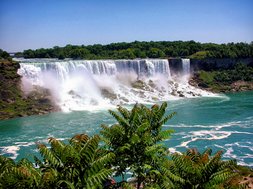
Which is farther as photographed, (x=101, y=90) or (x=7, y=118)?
(x=101, y=90)

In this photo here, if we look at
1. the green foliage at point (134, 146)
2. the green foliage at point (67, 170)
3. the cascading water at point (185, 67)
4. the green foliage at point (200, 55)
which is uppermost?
the green foliage at point (67, 170)

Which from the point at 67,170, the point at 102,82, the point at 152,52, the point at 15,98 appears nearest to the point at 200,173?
the point at 67,170

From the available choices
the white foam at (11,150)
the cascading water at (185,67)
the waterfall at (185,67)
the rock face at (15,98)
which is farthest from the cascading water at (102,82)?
the white foam at (11,150)

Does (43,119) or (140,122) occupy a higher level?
(140,122)

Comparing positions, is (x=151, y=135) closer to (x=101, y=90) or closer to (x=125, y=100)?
(x=125, y=100)

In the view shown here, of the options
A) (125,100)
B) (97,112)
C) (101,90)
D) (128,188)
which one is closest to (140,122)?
(128,188)

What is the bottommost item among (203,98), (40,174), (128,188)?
(203,98)

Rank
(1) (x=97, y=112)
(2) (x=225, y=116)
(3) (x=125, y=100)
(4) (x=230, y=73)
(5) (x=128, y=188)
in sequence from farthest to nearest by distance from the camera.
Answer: (4) (x=230, y=73) → (3) (x=125, y=100) → (1) (x=97, y=112) → (2) (x=225, y=116) → (5) (x=128, y=188)

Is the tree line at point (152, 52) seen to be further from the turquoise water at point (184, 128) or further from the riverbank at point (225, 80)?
the turquoise water at point (184, 128)
